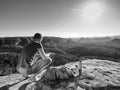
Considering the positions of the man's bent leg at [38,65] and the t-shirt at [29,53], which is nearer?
the t-shirt at [29,53]

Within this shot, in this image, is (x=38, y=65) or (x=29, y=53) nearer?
(x=29, y=53)

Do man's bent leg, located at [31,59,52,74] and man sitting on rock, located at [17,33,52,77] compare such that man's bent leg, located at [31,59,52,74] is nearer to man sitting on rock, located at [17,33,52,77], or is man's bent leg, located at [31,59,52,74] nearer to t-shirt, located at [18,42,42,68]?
man sitting on rock, located at [17,33,52,77]

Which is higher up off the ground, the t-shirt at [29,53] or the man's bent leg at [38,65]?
the t-shirt at [29,53]

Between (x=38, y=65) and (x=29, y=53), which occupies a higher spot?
(x=29, y=53)

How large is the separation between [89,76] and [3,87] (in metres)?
3.01

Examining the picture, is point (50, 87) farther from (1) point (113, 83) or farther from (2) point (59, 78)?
(1) point (113, 83)

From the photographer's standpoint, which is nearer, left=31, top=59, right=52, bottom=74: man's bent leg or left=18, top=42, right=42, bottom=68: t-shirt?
left=18, top=42, right=42, bottom=68: t-shirt

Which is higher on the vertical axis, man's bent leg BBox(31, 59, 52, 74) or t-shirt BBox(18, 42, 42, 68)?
t-shirt BBox(18, 42, 42, 68)

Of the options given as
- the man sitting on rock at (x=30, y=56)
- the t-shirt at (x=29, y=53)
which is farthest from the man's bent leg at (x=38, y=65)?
the t-shirt at (x=29, y=53)

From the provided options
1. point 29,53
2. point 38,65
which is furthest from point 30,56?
point 38,65

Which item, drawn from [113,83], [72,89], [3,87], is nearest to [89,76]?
[113,83]

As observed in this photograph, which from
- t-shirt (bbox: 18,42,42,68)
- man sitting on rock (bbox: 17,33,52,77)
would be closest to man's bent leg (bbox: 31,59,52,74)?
man sitting on rock (bbox: 17,33,52,77)

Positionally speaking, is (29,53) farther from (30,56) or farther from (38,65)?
(38,65)

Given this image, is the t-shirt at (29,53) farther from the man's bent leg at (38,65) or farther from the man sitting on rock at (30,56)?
the man's bent leg at (38,65)
